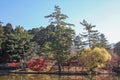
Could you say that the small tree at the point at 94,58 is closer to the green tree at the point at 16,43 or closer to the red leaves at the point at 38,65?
the red leaves at the point at 38,65

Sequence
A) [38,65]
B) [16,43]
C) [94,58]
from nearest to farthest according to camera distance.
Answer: [94,58]
[38,65]
[16,43]

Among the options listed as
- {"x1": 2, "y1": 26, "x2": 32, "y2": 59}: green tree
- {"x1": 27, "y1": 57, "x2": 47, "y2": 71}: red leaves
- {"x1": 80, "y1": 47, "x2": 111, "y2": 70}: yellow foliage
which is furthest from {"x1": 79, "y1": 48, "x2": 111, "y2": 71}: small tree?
{"x1": 2, "y1": 26, "x2": 32, "y2": 59}: green tree

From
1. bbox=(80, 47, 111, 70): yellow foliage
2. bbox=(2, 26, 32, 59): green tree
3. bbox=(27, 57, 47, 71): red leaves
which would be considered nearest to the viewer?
bbox=(80, 47, 111, 70): yellow foliage

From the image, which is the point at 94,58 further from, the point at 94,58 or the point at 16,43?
the point at 16,43

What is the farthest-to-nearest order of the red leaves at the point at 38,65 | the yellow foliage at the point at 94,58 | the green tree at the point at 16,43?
the green tree at the point at 16,43, the red leaves at the point at 38,65, the yellow foliage at the point at 94,58

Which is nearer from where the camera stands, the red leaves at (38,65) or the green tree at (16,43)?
the red leaves at (38,65)

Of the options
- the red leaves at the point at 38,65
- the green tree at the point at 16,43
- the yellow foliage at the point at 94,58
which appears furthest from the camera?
the green tree at the point at 16,43

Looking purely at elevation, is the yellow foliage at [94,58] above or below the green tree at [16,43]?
below

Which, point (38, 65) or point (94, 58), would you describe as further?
point (38, 65)

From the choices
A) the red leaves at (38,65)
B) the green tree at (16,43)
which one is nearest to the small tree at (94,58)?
the red leaves at (38,65)

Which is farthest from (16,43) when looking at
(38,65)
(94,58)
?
(94,58)

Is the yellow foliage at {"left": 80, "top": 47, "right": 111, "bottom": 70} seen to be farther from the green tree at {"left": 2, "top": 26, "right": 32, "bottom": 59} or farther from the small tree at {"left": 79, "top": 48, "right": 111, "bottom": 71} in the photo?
the green tree at {"left": 2, "top": 26, "right": 32, "bottom": 59}

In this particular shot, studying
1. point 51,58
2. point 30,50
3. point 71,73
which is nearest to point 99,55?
point 71,73

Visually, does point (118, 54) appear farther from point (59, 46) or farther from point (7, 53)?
point (7, 53)
